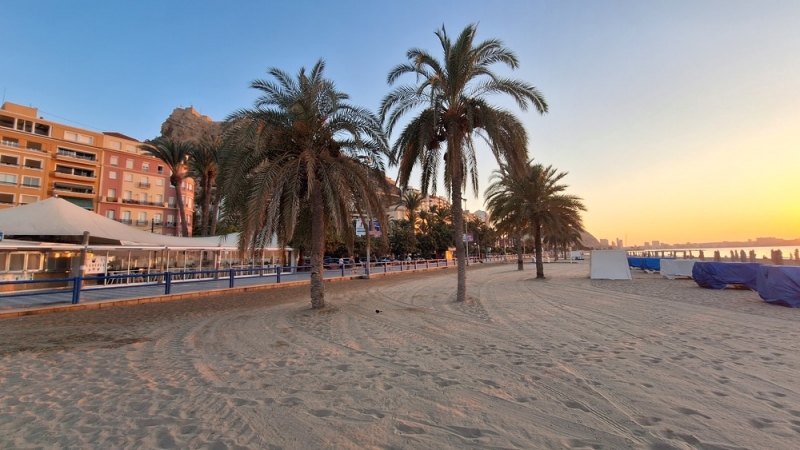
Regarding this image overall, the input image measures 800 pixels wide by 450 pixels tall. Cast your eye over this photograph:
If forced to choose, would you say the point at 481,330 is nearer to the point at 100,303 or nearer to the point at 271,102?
the point at 271,102

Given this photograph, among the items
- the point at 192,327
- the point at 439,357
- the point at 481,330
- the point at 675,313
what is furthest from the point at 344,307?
the point at 675,313

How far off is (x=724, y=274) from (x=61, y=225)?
30.6 m

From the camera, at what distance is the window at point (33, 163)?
152ft

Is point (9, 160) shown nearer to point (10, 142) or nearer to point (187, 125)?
point (10, 142)

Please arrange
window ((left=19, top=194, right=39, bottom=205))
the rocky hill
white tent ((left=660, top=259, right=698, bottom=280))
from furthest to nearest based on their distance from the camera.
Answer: the rocky hill → window ((left=19, top=194, right=39, bottom=205)) → white tent ((left=660, top=259, right=698, bottom=280))

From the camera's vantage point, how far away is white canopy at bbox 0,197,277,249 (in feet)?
53.0

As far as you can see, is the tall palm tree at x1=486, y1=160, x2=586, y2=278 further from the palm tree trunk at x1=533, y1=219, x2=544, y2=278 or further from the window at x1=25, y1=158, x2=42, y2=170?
the window at x1=25, y1=158, x2=42, y2=170

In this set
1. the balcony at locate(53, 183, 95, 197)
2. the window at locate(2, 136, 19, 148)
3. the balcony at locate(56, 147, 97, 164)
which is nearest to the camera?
the window at locate(2, 136, 19, 148)

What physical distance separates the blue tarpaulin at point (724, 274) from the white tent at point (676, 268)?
4.29m

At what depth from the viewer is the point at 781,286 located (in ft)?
37.0

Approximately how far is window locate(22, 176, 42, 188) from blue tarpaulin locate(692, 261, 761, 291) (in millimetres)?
69375

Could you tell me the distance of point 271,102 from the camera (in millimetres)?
11156

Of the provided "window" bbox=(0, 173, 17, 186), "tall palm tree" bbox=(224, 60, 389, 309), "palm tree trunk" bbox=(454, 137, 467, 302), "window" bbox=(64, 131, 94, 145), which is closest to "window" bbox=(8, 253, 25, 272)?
"tall palm tree" bbox=(224, 60, 389, 309)

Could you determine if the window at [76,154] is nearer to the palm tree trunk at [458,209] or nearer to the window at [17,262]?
the window at [17,262]
